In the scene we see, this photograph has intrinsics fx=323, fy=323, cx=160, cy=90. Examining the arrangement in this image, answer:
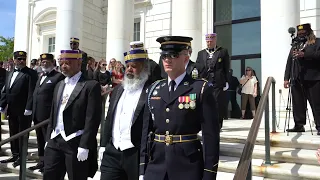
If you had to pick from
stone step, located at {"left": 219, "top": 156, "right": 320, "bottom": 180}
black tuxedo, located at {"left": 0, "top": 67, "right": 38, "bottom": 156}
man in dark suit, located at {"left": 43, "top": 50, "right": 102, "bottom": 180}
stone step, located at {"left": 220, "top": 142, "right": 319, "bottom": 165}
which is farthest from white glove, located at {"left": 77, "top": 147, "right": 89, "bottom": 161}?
black tuxedo, located at {"left": 0, "top": 67, "right": 38, "bottom": 156}

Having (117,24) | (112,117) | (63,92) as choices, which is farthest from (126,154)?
(117,24)

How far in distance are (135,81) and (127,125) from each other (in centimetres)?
49

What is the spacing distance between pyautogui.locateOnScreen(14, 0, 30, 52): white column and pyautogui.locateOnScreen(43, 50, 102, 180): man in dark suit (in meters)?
13.6

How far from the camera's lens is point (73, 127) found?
12.8 ft

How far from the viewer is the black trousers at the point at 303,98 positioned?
5914mm

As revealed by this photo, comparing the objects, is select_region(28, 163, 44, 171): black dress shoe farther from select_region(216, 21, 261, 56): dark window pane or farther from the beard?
select_region(216, 21, 261, 56): dark window pane

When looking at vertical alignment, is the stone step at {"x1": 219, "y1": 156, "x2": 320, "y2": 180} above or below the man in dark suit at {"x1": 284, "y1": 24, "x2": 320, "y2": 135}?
below

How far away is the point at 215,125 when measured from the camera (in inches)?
104

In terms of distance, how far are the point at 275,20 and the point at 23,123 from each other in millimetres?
6061

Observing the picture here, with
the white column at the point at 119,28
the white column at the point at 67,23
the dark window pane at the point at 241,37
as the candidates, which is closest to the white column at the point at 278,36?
the dark window pane at the point at 241,37

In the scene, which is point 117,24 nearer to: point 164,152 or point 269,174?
point 269,174

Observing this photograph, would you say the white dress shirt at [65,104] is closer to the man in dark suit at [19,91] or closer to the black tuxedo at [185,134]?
the black tuxedo at [185,134]

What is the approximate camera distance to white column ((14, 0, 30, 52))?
54.0ft

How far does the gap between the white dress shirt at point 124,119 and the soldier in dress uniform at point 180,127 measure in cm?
54
